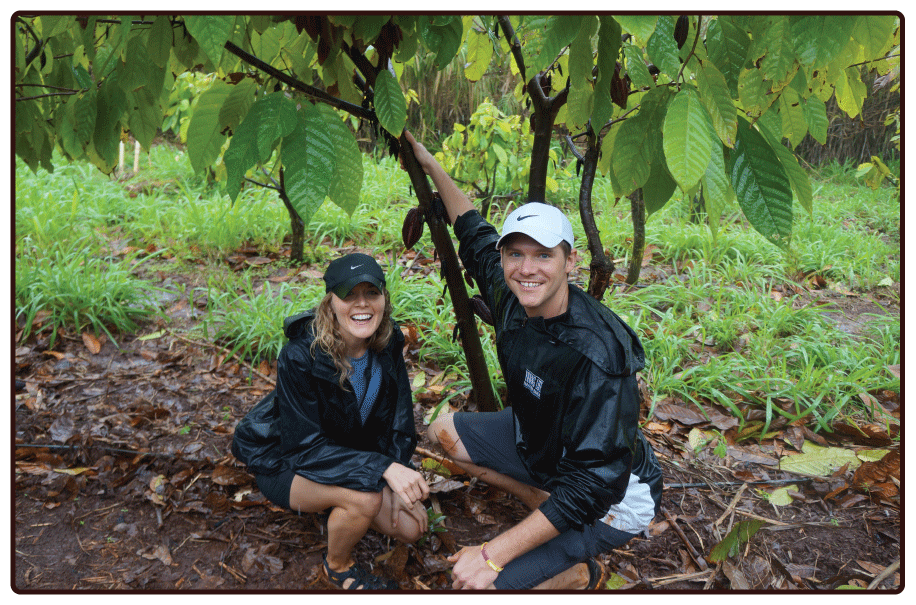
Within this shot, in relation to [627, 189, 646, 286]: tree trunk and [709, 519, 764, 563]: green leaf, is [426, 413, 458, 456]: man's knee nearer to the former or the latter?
[709, 519, 764, 563]: green leaf

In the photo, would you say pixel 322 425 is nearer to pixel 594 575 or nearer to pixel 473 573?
pixel 473 573

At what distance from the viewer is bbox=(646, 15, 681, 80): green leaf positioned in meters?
0.90

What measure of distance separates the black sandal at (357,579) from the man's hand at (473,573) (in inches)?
13.8

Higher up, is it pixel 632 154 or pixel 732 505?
pixel 632 154

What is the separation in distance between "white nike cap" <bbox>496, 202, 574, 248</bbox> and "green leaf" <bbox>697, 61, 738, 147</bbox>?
1.79 feet

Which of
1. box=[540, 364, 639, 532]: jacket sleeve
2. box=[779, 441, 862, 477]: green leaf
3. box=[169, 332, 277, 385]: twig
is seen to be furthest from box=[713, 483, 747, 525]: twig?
box=[169, 332, 277, 385]: twig

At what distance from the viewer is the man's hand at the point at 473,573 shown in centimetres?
136

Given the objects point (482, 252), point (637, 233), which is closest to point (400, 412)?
point (482, 252)

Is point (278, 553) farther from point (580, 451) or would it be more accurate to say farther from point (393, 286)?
point (393, 286)

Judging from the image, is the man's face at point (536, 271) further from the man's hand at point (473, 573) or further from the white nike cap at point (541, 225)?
the man's hand at point (473, 573)

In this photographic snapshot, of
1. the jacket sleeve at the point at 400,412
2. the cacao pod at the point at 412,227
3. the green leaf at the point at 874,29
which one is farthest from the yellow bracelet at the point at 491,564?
the green leaf at the point at 874,29

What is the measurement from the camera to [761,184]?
3.16ft

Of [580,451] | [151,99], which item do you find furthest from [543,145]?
[151,99]

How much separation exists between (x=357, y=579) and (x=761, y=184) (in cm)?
138
